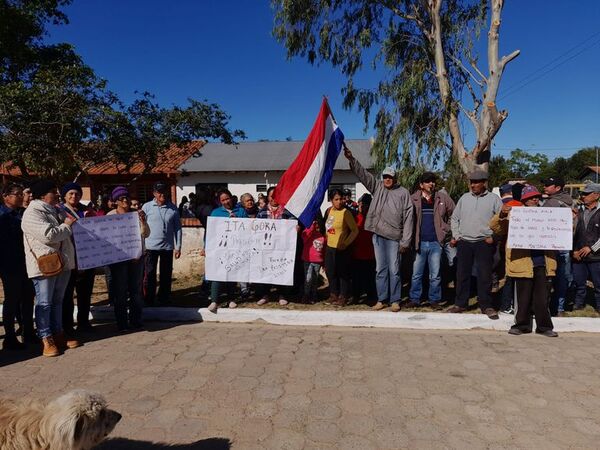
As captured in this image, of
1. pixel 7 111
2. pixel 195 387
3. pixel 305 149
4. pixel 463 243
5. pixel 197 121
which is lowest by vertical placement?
pixel 195 387

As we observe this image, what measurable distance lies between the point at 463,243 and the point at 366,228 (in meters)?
1.33

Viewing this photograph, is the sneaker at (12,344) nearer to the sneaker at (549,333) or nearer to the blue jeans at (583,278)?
the sneaker at (549,333)

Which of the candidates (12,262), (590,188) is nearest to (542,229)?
(590,188)

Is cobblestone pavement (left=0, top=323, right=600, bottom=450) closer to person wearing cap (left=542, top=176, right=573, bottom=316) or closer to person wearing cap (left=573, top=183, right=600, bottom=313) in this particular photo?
person wearing cap (left=542, top=176, right=573, bottom=316)

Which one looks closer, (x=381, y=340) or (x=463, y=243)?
(x=381, y=340)

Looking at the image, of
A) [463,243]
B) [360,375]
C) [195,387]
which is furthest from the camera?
[463,243]

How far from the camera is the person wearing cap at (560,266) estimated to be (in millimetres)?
5715

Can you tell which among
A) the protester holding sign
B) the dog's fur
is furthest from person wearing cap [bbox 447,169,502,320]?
the dog's fur

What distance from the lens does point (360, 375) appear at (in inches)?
155

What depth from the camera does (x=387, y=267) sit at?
590 cm

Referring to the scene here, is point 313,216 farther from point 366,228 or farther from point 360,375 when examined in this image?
point 360,375

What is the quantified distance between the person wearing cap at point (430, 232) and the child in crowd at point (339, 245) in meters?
0.96

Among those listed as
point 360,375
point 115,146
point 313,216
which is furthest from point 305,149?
point 115,146

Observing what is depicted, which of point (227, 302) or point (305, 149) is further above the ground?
point (305, 149)
